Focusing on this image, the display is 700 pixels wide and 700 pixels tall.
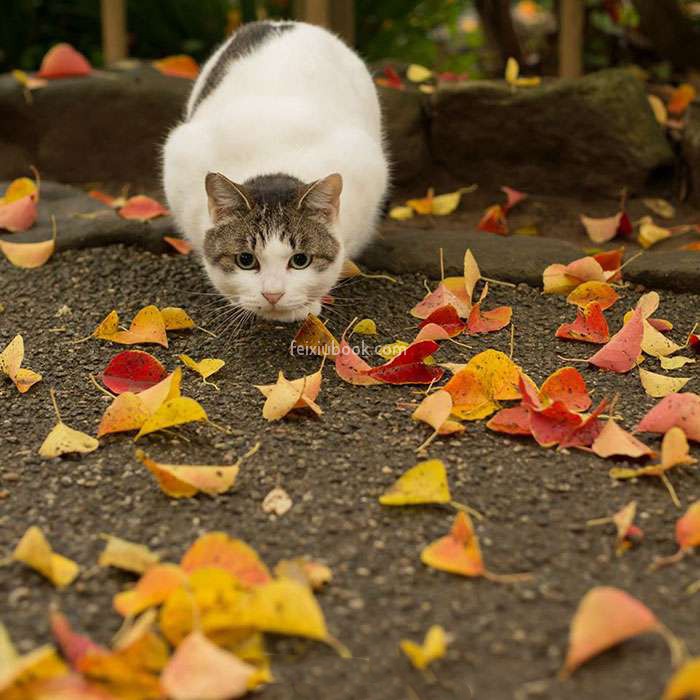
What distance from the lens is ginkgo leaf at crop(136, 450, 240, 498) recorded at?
79.8 inches

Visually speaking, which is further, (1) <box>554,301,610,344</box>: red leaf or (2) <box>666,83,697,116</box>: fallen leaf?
(2) <box>666,83,697,116</box>: fallen leaf

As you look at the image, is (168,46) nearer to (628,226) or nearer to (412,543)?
(628,226)

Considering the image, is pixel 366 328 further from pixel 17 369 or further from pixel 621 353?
pixel 17 369

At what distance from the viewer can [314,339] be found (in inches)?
110

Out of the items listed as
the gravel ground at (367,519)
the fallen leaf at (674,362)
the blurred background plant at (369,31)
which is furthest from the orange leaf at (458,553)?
the blurred background plant at (369,31)

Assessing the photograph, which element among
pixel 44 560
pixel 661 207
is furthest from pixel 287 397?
pixel 661 207

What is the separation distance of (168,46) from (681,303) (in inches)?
145

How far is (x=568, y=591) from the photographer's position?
69.8 inches

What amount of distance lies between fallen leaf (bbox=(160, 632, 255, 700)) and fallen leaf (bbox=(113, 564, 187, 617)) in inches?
6.7

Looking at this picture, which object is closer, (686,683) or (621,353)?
(686,683)

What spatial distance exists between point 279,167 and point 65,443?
1.23m

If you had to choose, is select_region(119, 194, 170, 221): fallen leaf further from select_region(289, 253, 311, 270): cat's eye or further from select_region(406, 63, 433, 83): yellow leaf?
select_region(406, 63, 433, 83): yellow leaf

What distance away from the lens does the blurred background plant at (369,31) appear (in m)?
5.40

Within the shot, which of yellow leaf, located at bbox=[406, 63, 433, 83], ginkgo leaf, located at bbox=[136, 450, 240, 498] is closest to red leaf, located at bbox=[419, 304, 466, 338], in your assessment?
ginkgo leaf, located at bbox=[136, 450, 240, 498]
